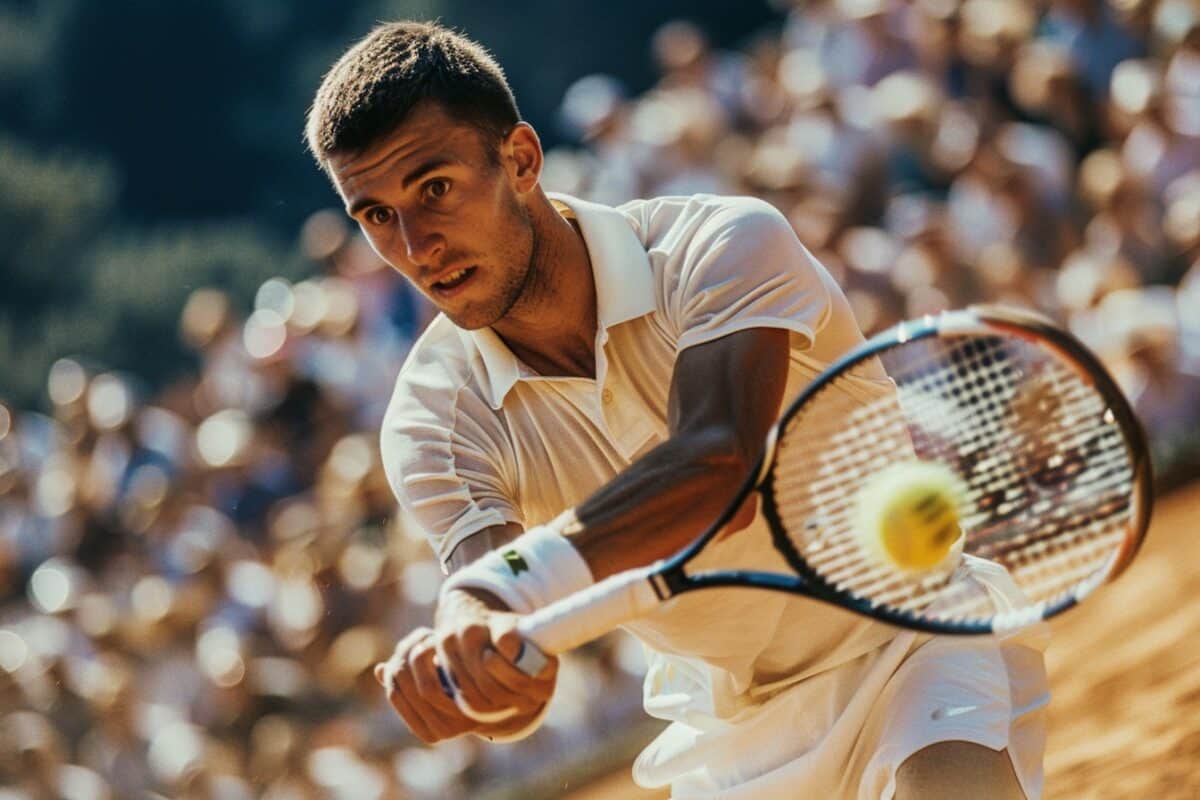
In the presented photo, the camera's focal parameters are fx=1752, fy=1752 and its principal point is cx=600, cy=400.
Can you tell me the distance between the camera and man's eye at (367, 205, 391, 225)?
7.17 feet

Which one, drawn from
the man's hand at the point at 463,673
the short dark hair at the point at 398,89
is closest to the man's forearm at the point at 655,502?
the man's hand at the point at 463,673

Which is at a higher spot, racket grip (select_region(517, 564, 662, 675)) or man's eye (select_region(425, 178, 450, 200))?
man's eye (select_region(425, 178, 450, 200))

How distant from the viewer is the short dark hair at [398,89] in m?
2.17

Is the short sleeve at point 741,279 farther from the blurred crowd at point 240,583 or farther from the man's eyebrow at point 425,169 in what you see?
the blurred crowd at point 240,583

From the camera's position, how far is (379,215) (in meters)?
2.19

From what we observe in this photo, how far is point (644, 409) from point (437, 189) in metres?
0.43

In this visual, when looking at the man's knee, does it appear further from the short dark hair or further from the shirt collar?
the short dark hair

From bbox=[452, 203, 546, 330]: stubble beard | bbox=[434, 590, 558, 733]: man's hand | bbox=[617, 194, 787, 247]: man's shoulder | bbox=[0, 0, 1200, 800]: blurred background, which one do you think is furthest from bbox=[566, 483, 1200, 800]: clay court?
bbox=[434, 590, 558, 733]: man's hand

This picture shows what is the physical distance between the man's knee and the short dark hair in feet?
3.14

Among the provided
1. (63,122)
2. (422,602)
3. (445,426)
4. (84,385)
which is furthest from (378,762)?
(63,122)

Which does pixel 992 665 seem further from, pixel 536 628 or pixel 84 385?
pixel 84 385

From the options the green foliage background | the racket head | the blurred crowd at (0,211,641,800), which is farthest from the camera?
the green foliage background

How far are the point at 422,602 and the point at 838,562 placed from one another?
340cm

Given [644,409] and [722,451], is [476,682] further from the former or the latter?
[644,409]
